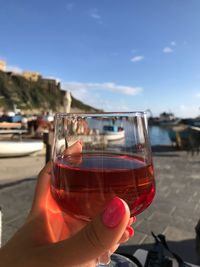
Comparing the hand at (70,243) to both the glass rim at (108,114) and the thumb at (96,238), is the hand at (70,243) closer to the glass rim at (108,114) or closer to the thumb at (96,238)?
the thumb at (96,238)

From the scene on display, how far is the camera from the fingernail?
26.8 inches

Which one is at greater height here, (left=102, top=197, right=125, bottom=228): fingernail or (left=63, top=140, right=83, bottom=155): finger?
(left=63, top=140, right=83, bottom=155): finger

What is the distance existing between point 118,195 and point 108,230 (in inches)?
4.3

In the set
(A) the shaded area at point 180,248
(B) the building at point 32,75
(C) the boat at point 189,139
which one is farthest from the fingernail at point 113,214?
(B) the building at point 32,75

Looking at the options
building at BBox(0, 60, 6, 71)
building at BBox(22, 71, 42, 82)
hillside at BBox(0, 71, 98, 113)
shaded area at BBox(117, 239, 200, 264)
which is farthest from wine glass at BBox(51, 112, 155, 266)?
building at BBox(22, 71, 42, 82)

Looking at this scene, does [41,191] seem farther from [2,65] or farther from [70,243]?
[2,65]

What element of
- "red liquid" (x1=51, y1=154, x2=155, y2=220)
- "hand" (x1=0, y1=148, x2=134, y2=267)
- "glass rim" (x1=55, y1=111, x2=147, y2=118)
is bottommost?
"hand" (x1=0, y1=148, x2=134, y2=267)

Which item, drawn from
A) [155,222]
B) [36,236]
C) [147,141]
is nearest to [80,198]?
[36,236]

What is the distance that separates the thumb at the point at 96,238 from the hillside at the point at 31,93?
383 feet

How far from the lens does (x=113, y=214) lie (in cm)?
69

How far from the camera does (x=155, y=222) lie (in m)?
4.05

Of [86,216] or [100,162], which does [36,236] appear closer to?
[86,216]

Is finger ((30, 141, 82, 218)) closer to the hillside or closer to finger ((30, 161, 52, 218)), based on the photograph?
finger ((30, 161, 52, 218))

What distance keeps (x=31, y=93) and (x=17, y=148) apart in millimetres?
117925
